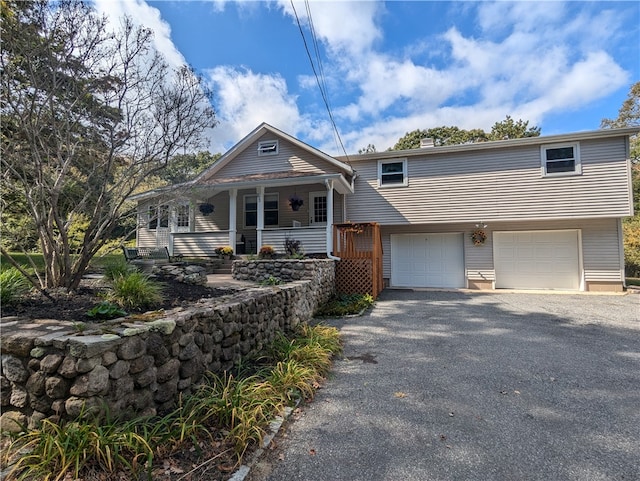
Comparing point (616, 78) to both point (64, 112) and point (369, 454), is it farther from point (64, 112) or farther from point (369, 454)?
point (64, 112)

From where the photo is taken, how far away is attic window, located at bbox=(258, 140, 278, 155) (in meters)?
12.4

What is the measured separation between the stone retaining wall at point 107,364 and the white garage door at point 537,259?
1094cm

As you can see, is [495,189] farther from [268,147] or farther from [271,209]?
[268,147]

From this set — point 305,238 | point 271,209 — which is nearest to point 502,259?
point 305,238

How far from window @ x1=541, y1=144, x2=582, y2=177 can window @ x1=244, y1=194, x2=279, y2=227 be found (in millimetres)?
9741

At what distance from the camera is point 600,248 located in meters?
10.2

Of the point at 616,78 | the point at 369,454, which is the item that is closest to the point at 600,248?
the point at 616,78

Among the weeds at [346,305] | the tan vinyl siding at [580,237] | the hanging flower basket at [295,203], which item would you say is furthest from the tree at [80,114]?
the tan vinyl siding at [580,237]

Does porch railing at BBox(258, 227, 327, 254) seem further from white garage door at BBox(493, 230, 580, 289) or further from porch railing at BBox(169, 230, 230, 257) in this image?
white garage door at BBox(493, 230, 580, 289)

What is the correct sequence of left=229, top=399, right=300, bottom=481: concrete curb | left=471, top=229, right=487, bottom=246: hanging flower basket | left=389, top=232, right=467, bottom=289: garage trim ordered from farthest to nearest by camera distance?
left=389, top=232, right=467, bottom=289: garage trim → left=471, top=229, right=487, bottom=246: hanging flower basket → left=229, top=399, right=300, bottom=481: concrete curb

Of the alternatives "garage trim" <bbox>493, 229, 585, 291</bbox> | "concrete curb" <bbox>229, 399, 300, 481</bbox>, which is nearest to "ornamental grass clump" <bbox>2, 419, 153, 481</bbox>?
"concrete curb" <bbox>229, 399, 300, 481</bbox>

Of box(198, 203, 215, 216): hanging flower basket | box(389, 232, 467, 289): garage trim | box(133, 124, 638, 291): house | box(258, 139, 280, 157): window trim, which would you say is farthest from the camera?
box(258, 139, 280, 157): window trim

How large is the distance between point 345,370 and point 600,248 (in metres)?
11.1

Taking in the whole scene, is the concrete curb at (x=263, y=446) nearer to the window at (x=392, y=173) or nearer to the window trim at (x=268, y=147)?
the window at (x=392, y=173)
